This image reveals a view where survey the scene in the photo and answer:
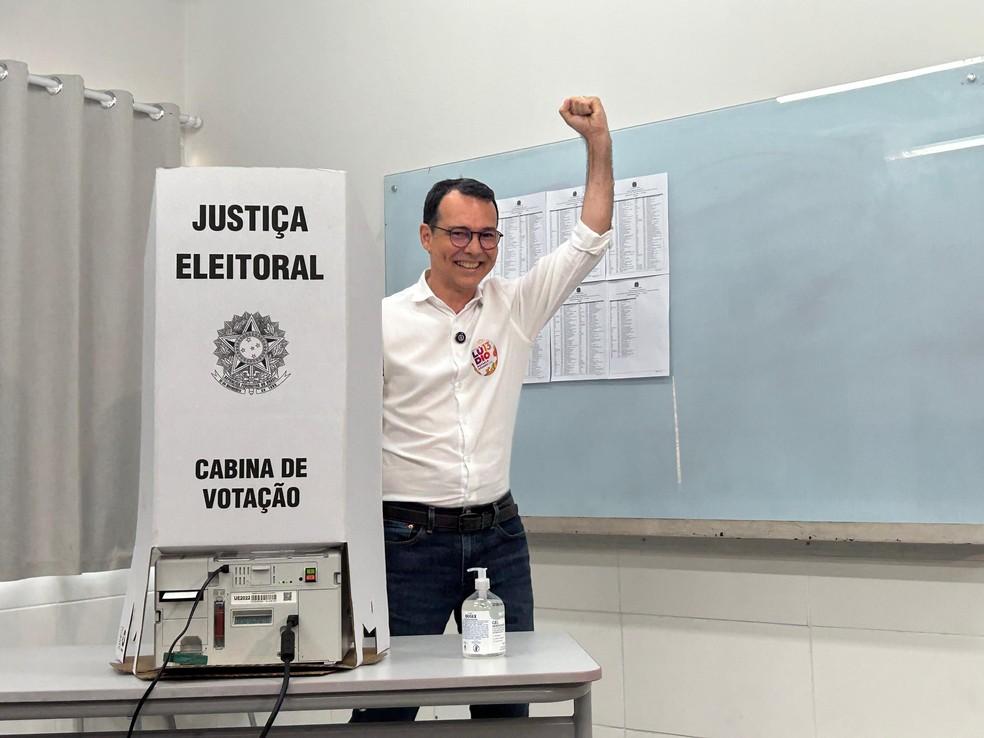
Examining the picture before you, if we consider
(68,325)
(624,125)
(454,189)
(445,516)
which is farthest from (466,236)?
(68,325)

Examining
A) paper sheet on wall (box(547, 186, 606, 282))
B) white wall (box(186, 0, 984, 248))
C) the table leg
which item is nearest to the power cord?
the table leg

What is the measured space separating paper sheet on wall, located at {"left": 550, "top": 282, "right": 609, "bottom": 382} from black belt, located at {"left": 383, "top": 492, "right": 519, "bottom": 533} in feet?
2.51

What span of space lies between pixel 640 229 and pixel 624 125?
32 cm

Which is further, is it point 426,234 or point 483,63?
point 483,63

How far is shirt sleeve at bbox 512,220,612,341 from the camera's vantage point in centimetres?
221

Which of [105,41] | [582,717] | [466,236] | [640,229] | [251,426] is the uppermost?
[105,41]

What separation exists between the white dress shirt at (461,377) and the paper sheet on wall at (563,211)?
0.60m

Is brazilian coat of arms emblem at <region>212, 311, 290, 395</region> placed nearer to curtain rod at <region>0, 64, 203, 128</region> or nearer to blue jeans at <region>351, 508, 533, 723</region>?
blue jeans at <region>351, 508, 533, 723</region>

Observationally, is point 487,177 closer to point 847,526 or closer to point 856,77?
point 856,77

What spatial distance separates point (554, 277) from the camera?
2230 millimetres

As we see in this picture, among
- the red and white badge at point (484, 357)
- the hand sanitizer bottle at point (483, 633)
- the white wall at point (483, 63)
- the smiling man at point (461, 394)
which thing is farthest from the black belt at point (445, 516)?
the white wall at point (483, 63)

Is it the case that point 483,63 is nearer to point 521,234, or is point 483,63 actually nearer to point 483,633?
point 521,234

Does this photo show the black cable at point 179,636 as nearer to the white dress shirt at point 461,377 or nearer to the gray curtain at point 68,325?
the white dress shirt at point 461,377

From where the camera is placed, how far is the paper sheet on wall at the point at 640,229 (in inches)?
Answer: 104
